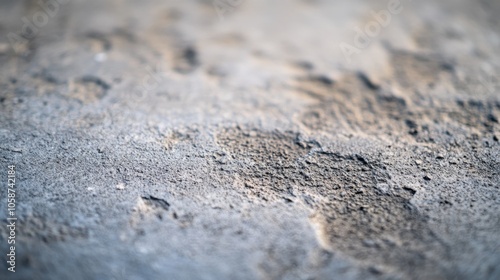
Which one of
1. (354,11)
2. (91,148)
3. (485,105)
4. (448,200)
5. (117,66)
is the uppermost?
(354,11)

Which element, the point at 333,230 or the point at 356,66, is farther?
the point at 356,66

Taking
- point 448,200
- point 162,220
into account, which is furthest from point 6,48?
point 448,200

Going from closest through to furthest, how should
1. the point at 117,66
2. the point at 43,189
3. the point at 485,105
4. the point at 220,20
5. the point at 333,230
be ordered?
the point at 333,230 → the point at 43,189 → the point at 485,105 → the point at 117,66 → the point at 220,20

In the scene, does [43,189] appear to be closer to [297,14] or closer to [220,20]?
[220,20]

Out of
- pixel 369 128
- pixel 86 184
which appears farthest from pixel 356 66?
pixel 86 184

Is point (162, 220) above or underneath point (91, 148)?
underneath

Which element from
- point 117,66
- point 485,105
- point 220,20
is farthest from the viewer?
point 220,20

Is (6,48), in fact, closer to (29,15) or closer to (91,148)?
(29,15)
